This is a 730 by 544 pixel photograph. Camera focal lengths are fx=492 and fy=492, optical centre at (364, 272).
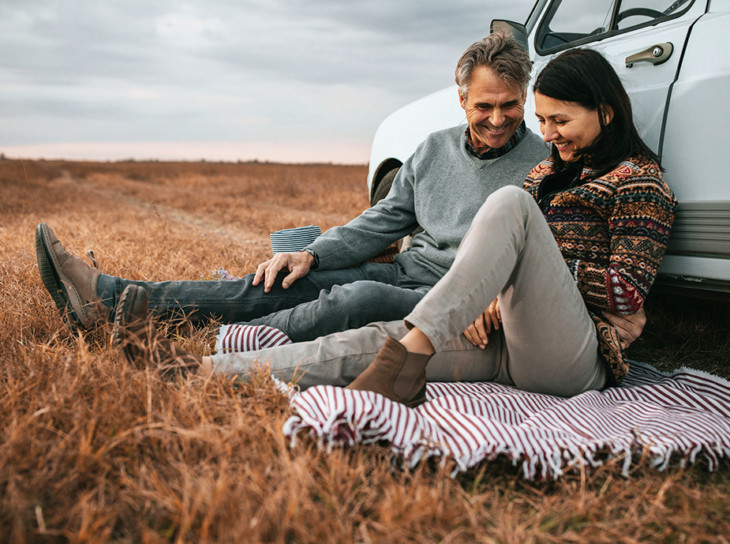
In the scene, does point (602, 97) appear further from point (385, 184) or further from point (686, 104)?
point (385, 184)

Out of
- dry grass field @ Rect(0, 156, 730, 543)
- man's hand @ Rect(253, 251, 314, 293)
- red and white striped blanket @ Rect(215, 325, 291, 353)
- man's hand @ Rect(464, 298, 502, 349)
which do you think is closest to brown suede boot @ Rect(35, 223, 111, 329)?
dry grass field @ Rect(0, 156, 730, 543)

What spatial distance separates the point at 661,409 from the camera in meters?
1.76

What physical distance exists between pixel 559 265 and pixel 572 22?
1.71 metres

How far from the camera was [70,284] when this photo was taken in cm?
209

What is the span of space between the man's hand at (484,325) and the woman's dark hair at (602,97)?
0.70 metres

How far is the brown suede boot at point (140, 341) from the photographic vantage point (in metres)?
1.61

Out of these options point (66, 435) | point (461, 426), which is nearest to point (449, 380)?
point (461, 426)

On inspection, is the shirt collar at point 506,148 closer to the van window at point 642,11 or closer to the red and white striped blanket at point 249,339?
the van window at point 642,11

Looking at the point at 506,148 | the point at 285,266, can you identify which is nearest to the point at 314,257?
the point at 285,266

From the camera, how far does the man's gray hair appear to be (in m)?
2.21

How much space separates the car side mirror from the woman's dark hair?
0.57 m

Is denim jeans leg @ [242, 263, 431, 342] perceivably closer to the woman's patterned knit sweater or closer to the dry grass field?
the dry grass field

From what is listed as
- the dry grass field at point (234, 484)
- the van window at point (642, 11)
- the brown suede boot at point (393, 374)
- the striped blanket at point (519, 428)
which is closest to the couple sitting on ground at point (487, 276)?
the brown suede boot at point (393, 374)

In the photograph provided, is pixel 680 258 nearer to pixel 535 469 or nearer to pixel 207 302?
pixel 535 469
